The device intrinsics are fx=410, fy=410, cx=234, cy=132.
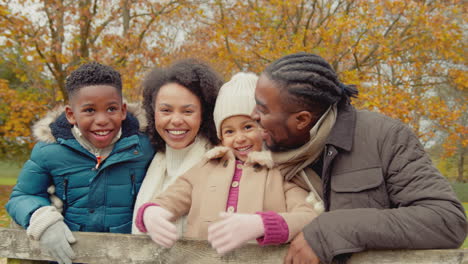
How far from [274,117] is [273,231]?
569 mm

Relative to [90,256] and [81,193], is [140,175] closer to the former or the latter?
[81,193]

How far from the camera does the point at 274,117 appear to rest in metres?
1.99

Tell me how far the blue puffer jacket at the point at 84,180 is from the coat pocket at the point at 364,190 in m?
1.41

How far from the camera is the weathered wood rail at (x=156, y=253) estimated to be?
1.59 m

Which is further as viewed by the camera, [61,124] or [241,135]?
[61,124]

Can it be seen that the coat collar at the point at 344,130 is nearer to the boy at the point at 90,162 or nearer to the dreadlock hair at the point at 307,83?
the dreadlock hair at the point at 307,83

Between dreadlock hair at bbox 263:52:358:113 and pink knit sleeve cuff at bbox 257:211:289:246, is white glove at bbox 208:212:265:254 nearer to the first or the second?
pink knit sleeve cuff at bbox 257:211:289:246

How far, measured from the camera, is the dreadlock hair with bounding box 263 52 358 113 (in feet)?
6.29

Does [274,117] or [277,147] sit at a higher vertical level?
[274,117]

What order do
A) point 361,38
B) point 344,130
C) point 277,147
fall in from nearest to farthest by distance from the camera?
point 344,130, point 277,147, point 361,38

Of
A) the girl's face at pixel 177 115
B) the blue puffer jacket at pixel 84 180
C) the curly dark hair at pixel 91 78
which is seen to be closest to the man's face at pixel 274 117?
the girl's face at pixel 177 115

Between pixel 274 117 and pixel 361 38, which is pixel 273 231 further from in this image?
pixel 361 38

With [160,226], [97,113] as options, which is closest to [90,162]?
[97,113]

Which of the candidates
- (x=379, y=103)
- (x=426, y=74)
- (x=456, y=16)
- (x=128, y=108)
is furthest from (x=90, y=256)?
(x=426, y=74)
